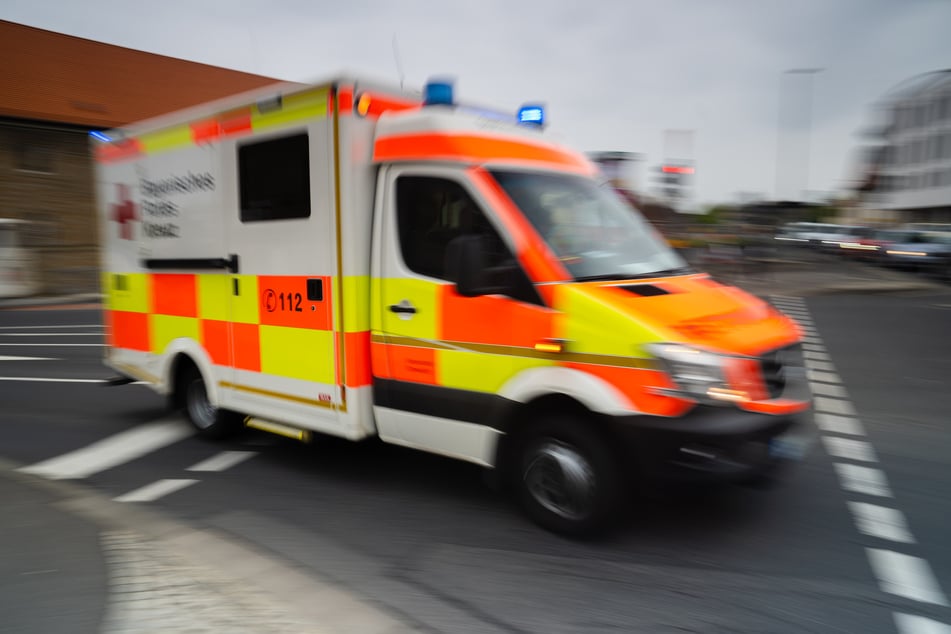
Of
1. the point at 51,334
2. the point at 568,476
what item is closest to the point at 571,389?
the point at 568,476

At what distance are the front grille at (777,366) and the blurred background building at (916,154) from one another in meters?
71.2

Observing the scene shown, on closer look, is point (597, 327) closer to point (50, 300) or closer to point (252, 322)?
point (252, 322)

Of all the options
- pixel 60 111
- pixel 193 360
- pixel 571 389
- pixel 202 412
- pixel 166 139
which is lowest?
pixel 202 412

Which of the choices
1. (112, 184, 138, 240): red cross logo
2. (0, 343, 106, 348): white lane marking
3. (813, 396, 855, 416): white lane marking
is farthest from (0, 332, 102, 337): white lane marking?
(813, 396, 855, 416): white lane marking

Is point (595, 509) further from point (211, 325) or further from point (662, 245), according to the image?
point (211, 325)

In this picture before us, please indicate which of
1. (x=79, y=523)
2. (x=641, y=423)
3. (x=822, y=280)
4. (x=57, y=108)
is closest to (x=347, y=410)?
(x=79, y=523)

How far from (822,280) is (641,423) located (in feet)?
70.0

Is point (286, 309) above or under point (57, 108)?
under

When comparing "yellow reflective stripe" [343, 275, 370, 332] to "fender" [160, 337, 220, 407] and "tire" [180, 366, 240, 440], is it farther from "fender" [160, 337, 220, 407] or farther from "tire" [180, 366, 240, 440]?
"tire" [180, 366, 240, 440]

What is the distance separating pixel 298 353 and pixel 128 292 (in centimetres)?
283

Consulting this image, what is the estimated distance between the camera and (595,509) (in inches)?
160

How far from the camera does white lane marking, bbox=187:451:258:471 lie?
585 cm

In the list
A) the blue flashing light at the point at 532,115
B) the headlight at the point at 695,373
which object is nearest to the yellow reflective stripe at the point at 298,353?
the blue flashing light at the point at 532,115

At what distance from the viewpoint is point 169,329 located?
660 cm
